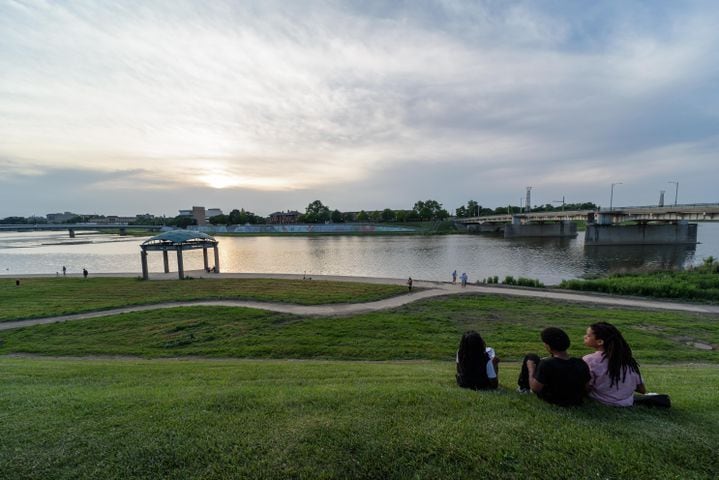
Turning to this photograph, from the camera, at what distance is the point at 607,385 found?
4.62m

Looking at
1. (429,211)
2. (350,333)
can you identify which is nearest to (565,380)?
(350,333)

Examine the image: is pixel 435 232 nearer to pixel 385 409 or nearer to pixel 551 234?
pixel 551 234

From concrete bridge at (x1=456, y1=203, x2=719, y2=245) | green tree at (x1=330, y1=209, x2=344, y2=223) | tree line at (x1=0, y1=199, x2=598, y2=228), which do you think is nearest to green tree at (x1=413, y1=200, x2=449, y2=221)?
tree line at (x1=0, y1=199, x2=598, y2=228)

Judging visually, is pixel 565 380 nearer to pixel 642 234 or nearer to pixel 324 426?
pixel 324 426

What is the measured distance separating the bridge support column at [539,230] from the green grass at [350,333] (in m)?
93.3

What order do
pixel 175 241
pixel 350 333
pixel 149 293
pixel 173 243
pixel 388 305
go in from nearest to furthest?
1. pixel 350 333
2. pixel 388 305
3. pixel 149 293
4. pixel 175 241
5. pixel 173 243

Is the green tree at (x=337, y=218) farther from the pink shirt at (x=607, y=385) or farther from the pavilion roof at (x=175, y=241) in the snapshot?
the pink shirt at (x=607, y=385)

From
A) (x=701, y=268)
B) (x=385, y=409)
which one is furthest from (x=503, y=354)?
(x=701, y=268)

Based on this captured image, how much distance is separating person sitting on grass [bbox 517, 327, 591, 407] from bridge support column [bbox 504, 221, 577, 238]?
107230 millimetres

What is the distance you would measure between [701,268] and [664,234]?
62.4 meters

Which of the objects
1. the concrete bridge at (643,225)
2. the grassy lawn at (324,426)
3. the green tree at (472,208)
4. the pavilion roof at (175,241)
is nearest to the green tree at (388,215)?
the green tree at (472,208)

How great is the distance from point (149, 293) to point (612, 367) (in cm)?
2554

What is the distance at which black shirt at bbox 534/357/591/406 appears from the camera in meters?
4.52

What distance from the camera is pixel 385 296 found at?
20.3m
